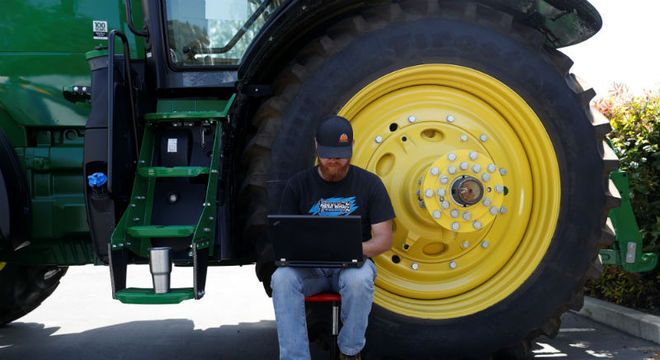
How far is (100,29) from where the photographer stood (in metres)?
3.37

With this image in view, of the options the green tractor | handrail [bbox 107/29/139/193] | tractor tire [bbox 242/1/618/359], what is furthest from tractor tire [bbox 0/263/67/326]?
tractor tire [bbox 242/1/618/359]

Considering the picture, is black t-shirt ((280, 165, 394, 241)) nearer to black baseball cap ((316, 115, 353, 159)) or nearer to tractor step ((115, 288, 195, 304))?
black baseball cap ((316, 115, 353, 159))

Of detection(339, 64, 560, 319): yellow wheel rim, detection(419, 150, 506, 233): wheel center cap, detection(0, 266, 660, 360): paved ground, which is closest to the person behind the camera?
detection(419, 150, 506, 233): wheel center cap

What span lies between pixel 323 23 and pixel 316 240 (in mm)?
1235

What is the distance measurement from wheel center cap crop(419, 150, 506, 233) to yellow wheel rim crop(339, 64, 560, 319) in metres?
0.04

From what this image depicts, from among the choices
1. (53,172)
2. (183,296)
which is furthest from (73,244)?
(183,296)

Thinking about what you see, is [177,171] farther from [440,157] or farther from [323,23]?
[440,157]

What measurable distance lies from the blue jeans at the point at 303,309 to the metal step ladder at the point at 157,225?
0.40m

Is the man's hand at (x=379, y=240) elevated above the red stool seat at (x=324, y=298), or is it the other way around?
the man's hand at (x=379, y=240)

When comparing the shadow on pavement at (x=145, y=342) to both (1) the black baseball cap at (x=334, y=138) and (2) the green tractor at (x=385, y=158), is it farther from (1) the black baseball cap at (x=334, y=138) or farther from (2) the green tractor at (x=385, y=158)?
(1) the black baseball cap at (x=334, y=138)

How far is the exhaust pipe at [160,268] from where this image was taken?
2725 millimetres

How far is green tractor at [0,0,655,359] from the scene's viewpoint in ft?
9.38

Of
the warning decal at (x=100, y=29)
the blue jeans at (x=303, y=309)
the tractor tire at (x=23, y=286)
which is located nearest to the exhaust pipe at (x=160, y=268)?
the blue jeans at (x=303, y=309)

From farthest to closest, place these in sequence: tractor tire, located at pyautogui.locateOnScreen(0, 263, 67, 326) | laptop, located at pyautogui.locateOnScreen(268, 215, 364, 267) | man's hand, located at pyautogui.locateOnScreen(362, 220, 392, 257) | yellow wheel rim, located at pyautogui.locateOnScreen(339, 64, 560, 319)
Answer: tractor tire, located at pyautogui.locateOnScreen(0, 263, 67, 326) < yellow wheel rim, located at pyautogui.locateOnScreen(339, 64, 560, 319) < man's hand, located at pyautogui.locateOnScreen(362, 220, 392, 257) < laptop, located at pyautogui.locateOnScreen(268, 215, 364, 267)
